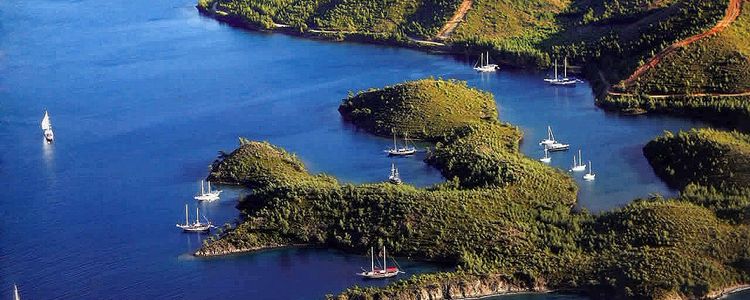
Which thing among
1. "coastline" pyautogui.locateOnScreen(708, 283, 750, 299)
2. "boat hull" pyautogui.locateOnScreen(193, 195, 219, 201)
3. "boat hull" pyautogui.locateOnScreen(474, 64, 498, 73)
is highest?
"boat hull" pyautogui.locateOnScreen(474, 64, 498, 73)

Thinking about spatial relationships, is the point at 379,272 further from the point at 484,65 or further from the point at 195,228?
the point at 484,65

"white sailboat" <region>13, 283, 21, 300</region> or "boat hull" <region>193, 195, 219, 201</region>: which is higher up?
"boat hull" <region>193, 195, 219, 201</region>

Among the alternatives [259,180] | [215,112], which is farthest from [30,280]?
[215,112]

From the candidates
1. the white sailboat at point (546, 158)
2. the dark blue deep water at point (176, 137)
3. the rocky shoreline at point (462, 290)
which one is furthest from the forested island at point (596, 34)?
the rocky shoreline at point (462, 290)

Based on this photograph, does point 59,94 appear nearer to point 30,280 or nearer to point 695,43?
point 30,280

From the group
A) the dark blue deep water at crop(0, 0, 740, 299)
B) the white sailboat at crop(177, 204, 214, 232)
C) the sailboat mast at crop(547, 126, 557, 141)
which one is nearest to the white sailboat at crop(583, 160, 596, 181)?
the dark blue deep water at crop(0, 0, 740, 299)

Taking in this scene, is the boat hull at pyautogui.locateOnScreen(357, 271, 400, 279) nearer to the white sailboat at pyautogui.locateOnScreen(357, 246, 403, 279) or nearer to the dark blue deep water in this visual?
the white sailboat at pyautogui.locateOnScreen(357, 246, 403, 279)

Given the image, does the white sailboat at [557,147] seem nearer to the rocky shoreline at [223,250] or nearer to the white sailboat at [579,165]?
the white sailboat at [579,165]
